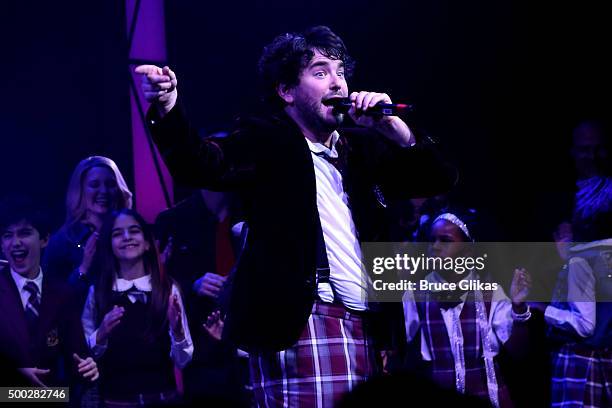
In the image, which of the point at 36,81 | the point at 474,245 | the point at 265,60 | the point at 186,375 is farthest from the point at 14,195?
the point at 474,245

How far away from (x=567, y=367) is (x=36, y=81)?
10.4 feet

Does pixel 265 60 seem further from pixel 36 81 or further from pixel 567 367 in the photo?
pixel 567 367

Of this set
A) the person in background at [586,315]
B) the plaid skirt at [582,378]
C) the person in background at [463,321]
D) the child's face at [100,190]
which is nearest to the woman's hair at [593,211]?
the person in background at [586,315]

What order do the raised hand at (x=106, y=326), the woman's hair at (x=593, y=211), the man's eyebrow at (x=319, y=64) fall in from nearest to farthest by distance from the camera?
the man's eyebrow at (x=319, y=64), the raised hand at (x=106, y=326), the woman's hair at (x=593, y=211)

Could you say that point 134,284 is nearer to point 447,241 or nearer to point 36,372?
point 36,372

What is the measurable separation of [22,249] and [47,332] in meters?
0.41

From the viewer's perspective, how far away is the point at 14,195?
160 inches

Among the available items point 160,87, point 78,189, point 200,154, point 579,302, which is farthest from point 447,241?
point 160,87

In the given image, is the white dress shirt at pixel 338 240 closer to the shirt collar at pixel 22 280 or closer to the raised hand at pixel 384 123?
the raised hand at pixel 384 123

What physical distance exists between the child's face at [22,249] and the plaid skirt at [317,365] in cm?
186

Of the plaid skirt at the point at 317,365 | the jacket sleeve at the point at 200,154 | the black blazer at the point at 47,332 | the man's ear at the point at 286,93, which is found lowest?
the plaid skirt at the point at 317,365

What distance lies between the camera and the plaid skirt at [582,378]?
4.38 metres

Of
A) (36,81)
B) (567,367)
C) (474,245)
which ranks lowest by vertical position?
(567,367)

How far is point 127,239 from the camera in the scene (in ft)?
13.6
